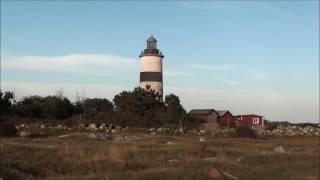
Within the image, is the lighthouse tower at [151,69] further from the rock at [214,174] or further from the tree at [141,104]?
the rock at [214,174]

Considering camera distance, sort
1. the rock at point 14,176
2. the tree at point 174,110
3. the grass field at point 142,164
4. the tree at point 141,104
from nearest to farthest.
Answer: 1. the rock at point 14,176
2. the grass field at point 142,164
3. the tree at point 141,104
4. the tree at point 174,110

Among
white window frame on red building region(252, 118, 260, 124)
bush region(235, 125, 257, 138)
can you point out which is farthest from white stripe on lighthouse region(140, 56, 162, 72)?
bush region(235, 125, 257, 138)

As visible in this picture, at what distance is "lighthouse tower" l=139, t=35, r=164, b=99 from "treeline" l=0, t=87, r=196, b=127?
6.70ft

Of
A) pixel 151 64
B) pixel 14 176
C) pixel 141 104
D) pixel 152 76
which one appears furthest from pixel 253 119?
pixel 14 176

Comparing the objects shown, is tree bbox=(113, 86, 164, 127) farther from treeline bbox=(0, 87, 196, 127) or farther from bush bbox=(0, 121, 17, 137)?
bush bbox=(0, 121, 17, 137)

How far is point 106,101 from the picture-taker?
8769cm

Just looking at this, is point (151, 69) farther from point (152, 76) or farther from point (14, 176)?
point (14, 176)

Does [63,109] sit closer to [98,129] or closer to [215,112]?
[98,129]

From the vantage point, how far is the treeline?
66.4m

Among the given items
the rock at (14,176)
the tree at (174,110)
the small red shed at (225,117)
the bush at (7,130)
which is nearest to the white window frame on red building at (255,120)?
the small red shed at (225,117)

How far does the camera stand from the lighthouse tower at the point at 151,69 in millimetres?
79750

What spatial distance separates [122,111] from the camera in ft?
235

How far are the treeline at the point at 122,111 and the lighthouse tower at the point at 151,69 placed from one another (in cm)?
204

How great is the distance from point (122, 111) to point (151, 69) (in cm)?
1063
